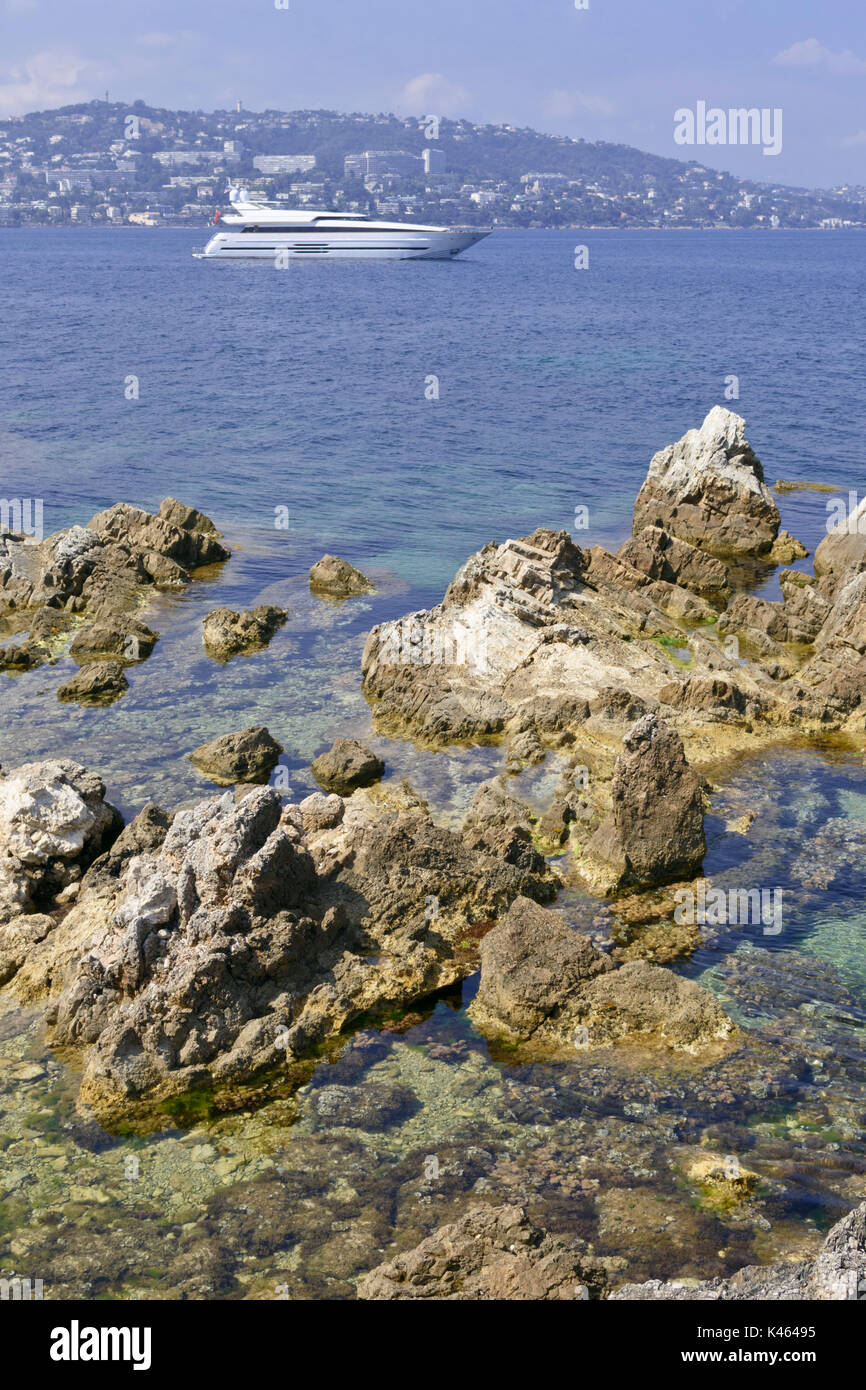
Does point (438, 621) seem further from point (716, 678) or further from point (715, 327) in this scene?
point (715, 327)

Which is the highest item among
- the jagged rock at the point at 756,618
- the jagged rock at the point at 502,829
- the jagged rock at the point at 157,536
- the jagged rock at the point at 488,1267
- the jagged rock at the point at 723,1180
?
the jagged rock at the point at 157,536

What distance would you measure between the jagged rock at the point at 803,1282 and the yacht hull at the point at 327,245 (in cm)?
15784

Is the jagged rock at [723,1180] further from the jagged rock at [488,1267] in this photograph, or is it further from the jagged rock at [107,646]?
the jagged rock at [107,646]

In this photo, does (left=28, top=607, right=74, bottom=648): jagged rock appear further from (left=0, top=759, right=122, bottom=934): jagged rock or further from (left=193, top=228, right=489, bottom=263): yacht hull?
(left=193, top=228, right=489, bottom=263): yacht hull

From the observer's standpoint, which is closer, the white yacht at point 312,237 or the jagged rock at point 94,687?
the jagged rock at point 94,687

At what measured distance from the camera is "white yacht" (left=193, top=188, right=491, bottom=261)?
506 ft

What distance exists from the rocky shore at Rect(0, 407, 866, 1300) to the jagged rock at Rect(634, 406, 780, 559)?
28.8 ft

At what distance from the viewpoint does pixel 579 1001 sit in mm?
14789

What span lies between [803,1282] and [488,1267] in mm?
2718

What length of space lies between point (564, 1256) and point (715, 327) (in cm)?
9634

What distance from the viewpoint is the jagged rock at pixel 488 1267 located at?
9852 millimetres

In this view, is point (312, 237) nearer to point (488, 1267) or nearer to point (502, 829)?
point (502, 829)

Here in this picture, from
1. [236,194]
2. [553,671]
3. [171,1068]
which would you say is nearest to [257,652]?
[553,671]

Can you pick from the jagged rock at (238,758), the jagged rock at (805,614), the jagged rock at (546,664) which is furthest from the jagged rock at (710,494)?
the jagged rock at (238,758)
